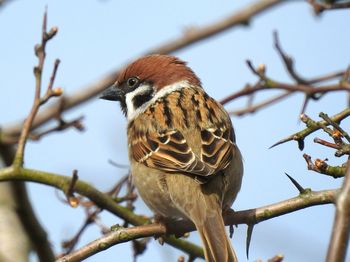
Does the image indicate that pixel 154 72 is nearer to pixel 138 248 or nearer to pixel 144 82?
pixel 144 82

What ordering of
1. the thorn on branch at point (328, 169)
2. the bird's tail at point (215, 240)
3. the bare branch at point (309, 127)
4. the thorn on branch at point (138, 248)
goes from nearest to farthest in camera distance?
the thorn on branch at point (328, 169), the bare branch at point (309, 127), the bird's tail at point (215, 240), the thorn on branch at point (138, 248)

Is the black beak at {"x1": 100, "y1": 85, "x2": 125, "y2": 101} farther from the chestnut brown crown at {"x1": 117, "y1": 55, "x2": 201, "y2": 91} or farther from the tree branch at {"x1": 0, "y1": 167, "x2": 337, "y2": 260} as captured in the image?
the tree branch at {"x1": 0, "y1": 167, "x2": 337, "y2": 260}

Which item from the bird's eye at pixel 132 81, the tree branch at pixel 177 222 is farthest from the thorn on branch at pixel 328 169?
the bird's eye at pixel 132 81

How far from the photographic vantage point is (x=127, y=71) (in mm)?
5797

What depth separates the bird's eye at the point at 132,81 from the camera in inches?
228

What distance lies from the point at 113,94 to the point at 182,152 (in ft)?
4.82

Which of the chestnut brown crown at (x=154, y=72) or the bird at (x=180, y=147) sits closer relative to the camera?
the bird at (x=180, y=147)

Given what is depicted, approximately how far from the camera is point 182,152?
4.60 m

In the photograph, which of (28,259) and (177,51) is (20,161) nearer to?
(28,259)

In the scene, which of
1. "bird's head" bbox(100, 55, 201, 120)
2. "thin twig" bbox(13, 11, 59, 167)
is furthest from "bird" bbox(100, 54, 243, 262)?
"thin twig" bbox(13, 11, 59, 167)

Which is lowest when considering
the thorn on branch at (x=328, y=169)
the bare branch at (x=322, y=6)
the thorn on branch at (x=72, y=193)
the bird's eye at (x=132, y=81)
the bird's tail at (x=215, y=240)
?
the bird's tail at (x=215, y=240)

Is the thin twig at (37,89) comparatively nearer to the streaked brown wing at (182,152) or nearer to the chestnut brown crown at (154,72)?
the streaked brown wing at (182,152)

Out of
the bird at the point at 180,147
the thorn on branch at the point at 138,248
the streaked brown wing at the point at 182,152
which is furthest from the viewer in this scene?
the thorn on branch at the point at 138,248

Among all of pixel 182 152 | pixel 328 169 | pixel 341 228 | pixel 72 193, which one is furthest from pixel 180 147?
pixel 341 228
